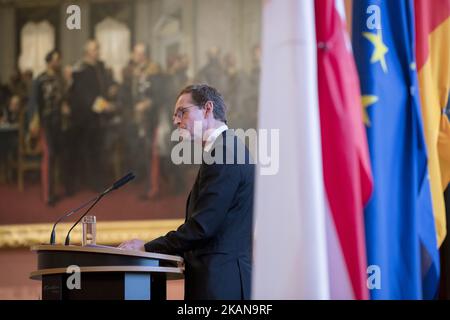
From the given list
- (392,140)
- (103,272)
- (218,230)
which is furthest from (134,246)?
(392,140)

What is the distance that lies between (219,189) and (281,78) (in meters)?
1.60

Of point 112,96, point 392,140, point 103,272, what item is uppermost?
point 112,96

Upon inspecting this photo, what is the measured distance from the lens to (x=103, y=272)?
13.6 feet

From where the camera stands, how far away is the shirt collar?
4.63 metres

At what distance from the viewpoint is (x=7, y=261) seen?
9719 mm

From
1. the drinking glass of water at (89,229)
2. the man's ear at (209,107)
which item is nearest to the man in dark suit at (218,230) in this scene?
the man's ear at (209,107)

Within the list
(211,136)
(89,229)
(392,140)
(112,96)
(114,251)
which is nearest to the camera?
(392,140)

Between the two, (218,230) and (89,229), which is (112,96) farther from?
(218,230)

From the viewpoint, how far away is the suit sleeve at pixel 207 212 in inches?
173

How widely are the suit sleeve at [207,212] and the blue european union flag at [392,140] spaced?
1.13 metres

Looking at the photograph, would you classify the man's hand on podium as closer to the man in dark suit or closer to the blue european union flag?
the man in dark suit

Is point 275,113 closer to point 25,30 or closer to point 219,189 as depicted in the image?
point 219,189

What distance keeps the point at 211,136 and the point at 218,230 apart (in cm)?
57
